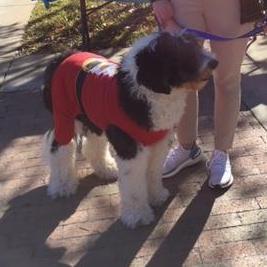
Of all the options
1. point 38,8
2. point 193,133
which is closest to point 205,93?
point 193,133

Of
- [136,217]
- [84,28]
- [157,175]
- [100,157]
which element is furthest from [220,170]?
[84,28]

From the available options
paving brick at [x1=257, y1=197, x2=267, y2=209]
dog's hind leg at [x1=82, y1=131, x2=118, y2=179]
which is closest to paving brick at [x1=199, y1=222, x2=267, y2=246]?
paving brick at [x1=257, y1=197, x2=267, y2=209]

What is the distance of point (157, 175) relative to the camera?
4070mm

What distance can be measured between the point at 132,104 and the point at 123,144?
Result: 10.1 inches

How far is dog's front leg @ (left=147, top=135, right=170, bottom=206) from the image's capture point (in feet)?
12.8

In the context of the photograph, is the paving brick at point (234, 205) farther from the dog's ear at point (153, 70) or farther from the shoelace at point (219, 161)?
the dog's ear at point (153, 70)

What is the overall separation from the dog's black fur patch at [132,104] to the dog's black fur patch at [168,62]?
143 millimetres

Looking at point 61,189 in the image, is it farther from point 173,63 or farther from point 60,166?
point 173,63

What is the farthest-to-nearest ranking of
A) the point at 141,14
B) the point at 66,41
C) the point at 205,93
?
1. the point at 141,14
2. the point at 66,41
3. the point at 205,93

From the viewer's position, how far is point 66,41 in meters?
7.41

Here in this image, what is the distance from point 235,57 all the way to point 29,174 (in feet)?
5.92

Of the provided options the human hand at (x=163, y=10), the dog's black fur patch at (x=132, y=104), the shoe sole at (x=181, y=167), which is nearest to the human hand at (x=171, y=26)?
the human hand at (x=163, y=10)

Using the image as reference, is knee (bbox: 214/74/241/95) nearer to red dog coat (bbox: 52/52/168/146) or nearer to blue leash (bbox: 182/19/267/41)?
blue leash (bbox: 182/19/267/41)

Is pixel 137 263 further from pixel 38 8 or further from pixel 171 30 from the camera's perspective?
pixel 38 8
